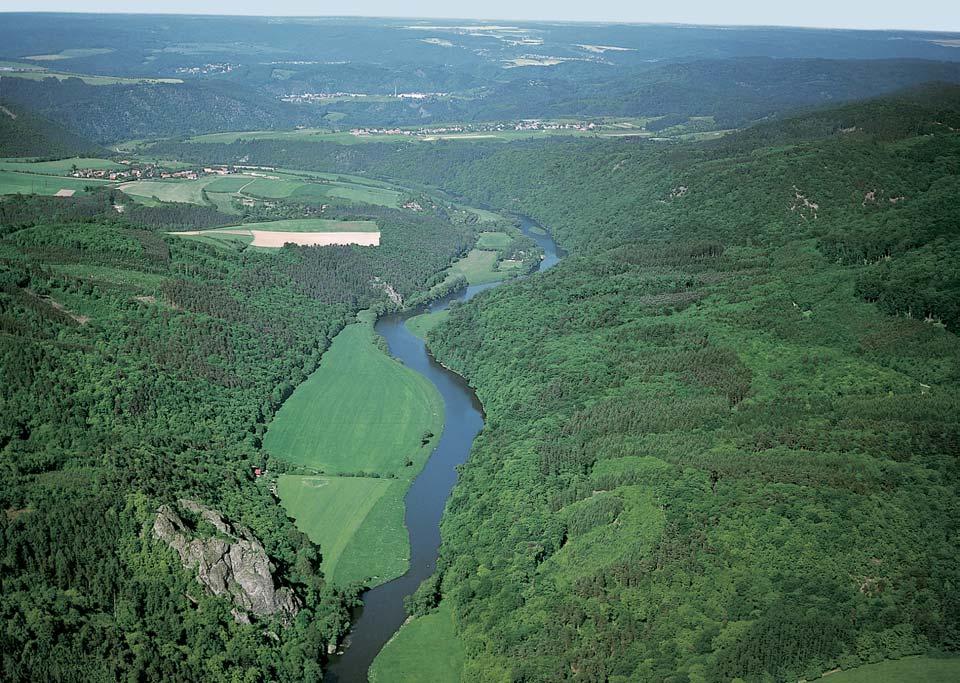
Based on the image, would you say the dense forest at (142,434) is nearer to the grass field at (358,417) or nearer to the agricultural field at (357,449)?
the agricultural field at (357,449)

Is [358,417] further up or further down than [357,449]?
further up

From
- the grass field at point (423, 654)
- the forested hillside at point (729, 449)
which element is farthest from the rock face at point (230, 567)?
the forested hillside at point (729, 449)

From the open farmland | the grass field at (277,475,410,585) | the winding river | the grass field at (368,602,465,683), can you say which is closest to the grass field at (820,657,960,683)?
the grass field at (368,602,465,683)

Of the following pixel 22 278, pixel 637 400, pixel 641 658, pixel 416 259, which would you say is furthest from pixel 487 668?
pixel 416 259

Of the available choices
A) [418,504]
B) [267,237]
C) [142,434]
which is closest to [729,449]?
[418,504]

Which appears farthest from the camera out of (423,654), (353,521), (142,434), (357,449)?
(357,449)

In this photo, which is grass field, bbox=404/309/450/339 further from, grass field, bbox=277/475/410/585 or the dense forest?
grass field, bbox=277/475/410/585

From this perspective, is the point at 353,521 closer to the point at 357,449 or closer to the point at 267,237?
the point at 357,449
